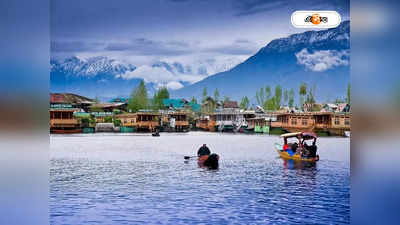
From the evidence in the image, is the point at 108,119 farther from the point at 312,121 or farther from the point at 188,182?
the point at 312,121

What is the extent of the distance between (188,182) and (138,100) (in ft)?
4.53

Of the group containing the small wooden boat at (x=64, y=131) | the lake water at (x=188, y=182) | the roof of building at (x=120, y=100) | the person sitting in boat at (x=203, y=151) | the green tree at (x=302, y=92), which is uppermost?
the green tree at (x=302, y=92)

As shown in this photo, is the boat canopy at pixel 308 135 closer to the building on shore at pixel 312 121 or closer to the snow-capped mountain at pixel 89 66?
the building on shore at pixel 312 121

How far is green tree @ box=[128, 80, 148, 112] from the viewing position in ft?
20.4

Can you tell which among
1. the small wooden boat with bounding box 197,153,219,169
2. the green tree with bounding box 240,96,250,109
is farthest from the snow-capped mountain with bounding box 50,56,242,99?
the small wooden boat with bounding box 197,153,219,169

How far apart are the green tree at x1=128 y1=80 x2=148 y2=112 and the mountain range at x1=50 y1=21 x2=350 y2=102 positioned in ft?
0.29

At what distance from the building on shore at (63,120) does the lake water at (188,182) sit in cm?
11

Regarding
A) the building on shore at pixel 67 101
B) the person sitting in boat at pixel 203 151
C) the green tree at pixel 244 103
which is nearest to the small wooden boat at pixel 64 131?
the building on shore at pixel 67 101

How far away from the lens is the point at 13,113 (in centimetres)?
386

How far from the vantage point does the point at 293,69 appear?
621 cm

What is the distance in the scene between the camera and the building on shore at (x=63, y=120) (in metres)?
5.93

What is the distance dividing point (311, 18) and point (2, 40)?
3.96 meters

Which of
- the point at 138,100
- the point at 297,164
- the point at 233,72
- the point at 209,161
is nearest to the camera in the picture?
the point at 209,161

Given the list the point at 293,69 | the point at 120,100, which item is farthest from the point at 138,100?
the point at 293,69
